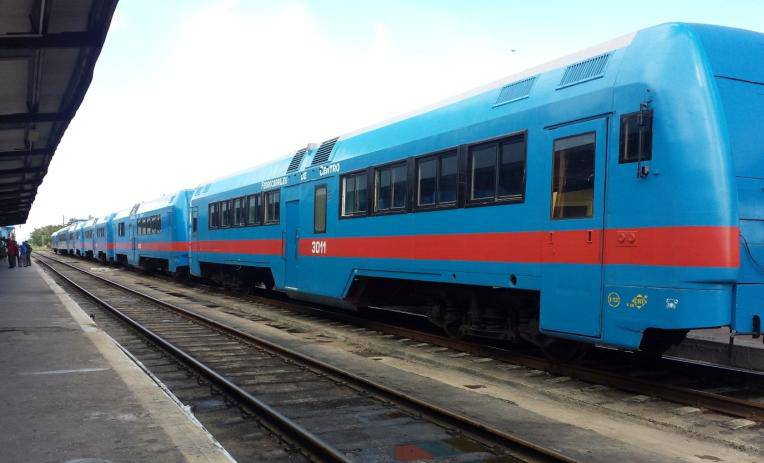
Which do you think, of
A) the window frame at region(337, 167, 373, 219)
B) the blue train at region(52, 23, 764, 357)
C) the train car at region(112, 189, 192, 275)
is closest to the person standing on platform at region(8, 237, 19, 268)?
the train car at region(112, 189, 192, 275)

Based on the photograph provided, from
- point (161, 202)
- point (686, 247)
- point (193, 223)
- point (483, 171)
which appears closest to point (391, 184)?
point (483, 171)

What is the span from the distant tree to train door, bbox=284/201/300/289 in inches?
6397

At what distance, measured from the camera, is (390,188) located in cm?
998

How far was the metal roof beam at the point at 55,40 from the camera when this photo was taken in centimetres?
998

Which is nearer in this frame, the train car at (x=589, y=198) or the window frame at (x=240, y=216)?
the train car at (x=589, y=198)

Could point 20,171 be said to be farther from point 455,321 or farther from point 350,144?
point 455,321

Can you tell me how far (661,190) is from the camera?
19.2ft

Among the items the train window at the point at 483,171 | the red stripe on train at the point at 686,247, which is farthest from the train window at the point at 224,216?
the red stripe on train at the point at 686,247

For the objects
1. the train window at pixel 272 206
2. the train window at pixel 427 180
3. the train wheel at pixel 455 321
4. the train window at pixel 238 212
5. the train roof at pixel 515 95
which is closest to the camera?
the train roof at pixel 515 95

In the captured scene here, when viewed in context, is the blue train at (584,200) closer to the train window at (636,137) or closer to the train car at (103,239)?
the train window at (636,137)

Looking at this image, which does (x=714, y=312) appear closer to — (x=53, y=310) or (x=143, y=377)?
(x=143, y=377)

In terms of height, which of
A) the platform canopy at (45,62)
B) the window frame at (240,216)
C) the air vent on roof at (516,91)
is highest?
the platform canopy at (45,62)

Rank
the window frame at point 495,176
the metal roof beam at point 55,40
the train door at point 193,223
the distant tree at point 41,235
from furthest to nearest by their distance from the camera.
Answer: the distant tree at point 41,235 < the train door at point 193,223 < the metal roof beam at point 55,40 < the window frame at point 495,176

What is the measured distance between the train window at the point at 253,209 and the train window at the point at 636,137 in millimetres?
10351
